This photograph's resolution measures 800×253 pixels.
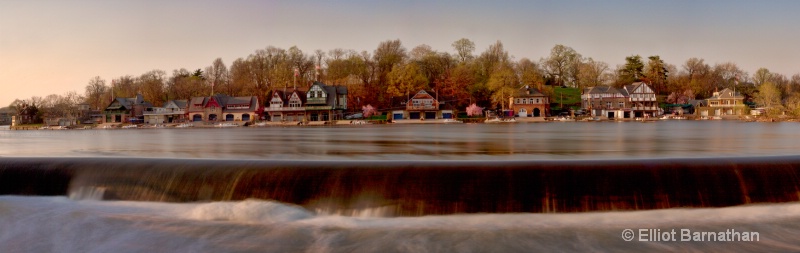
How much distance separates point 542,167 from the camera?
11.7 m

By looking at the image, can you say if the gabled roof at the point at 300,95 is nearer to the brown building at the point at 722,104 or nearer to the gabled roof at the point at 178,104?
the gabled roof at the point at 178,104

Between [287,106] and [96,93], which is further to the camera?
[96,93]

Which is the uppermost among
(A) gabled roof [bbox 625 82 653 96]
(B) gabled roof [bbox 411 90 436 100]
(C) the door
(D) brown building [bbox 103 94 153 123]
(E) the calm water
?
(A) gabled roof [bbox 625 82 653 96]

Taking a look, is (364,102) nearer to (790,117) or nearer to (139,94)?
(139,94)

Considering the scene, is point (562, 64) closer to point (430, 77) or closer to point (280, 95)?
point (430, 77)

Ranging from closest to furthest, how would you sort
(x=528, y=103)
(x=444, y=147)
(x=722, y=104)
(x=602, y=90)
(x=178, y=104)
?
(x=444, y=147) → (x=528, y=103) → (x=178, y=104) → (x=602, y=90) → (x=722, y=104)

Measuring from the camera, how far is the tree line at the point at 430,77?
282ft

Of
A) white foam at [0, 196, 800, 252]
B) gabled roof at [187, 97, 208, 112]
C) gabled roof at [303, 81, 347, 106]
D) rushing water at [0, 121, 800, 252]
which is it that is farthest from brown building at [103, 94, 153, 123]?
white foam at [0, 196, 800, 252]

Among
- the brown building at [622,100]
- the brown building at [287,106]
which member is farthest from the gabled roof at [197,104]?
the brown building at [622,100]

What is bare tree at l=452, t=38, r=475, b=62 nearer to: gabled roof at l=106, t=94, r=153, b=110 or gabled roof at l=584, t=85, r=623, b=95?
gabled roof at l=584, t=85, r=623, b=95

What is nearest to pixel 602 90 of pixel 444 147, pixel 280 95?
pixel 280 95

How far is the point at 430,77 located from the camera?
96.8 m

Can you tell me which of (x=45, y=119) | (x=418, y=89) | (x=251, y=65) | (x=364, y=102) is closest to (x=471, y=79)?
(x=418, y=89)

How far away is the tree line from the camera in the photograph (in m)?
85.8
